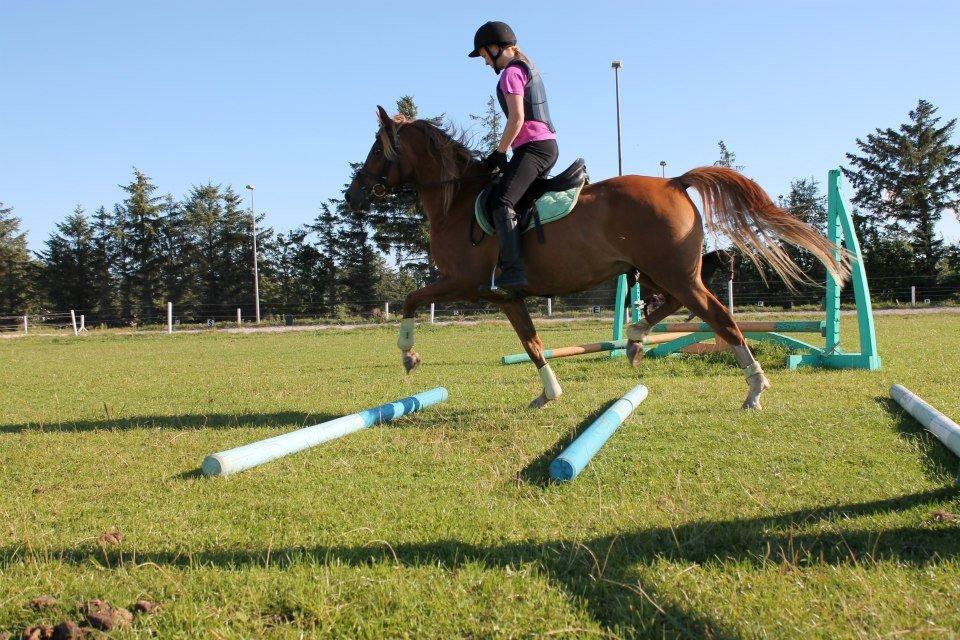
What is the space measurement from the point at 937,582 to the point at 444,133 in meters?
5.89

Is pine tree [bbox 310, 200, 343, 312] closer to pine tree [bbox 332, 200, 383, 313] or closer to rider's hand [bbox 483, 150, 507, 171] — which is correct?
pine tree [bbox 332, 200, 383, 313]

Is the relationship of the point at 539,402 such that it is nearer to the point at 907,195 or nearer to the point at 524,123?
the point at 524,123

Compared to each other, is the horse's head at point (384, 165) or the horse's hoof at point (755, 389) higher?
the horse's head at point (384, 165)

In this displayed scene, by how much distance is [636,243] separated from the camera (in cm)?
599

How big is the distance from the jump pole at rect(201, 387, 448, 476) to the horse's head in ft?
7.51

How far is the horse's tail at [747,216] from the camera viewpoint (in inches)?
240

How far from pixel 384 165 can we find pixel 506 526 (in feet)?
15.9

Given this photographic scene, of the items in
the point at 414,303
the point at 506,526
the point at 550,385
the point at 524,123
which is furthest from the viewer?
the point at 550,385

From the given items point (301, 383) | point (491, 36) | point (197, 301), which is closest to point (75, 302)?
point (197, 301)

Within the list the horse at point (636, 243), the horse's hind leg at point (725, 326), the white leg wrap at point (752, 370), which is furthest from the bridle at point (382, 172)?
the white leg wrap at point (752, 370)

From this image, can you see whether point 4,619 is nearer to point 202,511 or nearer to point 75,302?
point 202,511

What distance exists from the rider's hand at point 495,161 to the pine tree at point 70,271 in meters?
64.8

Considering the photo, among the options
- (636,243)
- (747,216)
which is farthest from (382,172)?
(747,216)

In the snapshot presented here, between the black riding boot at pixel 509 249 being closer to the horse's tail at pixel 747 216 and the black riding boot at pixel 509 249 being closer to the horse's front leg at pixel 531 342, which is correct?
the horse's front leg at pixel 531 342
